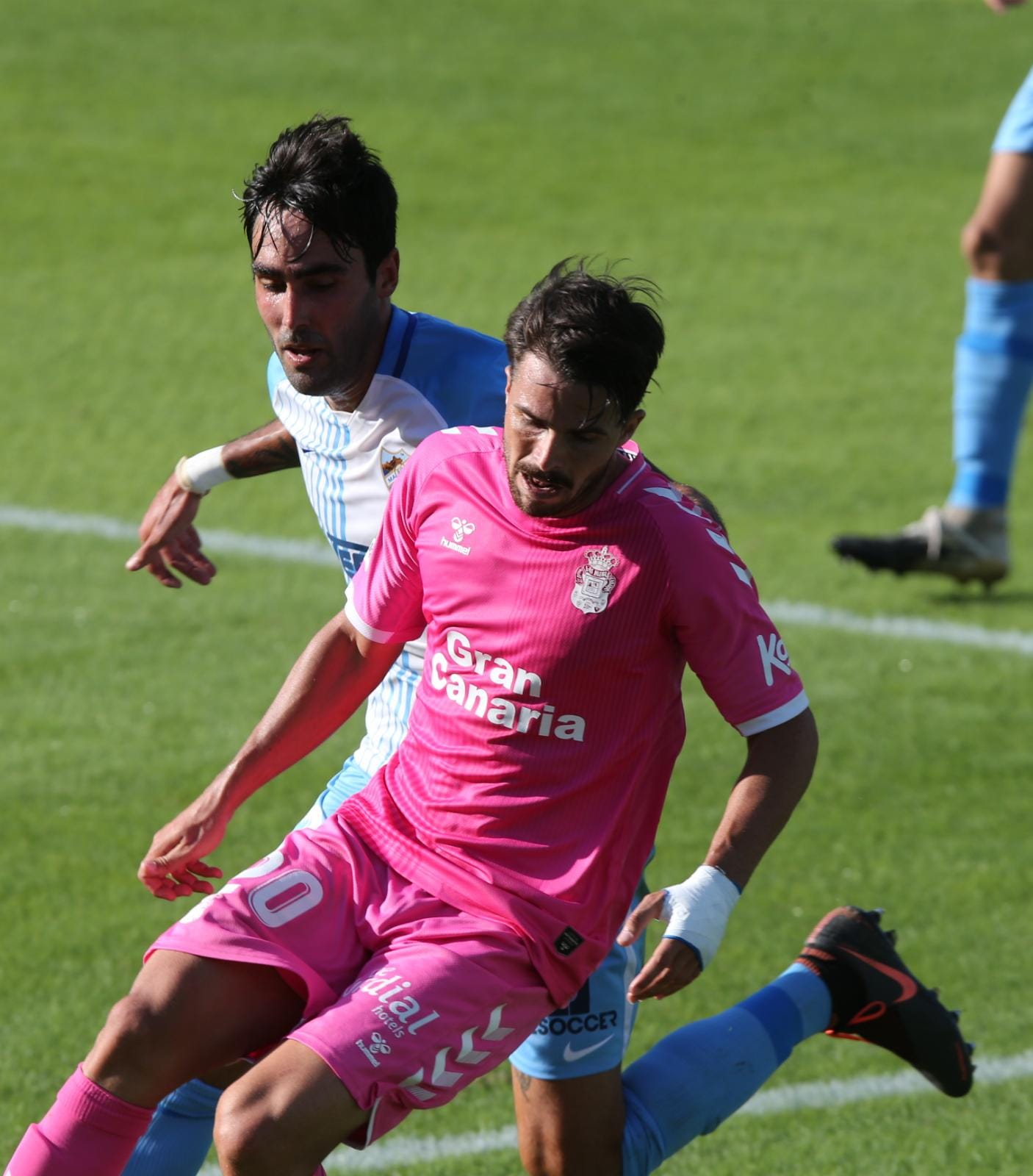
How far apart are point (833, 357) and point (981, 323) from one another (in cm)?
349

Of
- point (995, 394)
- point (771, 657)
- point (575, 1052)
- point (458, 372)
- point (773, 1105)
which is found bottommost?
point (773, 1105)

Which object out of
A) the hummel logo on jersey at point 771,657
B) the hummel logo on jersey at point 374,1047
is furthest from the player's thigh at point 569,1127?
the hummel logo on jersey at point 771,657

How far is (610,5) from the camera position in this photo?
18391 millimetres

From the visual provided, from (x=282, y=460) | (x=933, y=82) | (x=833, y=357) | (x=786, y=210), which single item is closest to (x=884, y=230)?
(x=786, y=210)

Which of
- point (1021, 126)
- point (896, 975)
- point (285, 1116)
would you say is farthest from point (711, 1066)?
point (1021, 126)

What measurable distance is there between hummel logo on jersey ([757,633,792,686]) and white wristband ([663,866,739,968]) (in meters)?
0.34

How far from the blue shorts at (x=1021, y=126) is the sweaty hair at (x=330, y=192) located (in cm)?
394

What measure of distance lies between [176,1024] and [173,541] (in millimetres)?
1576

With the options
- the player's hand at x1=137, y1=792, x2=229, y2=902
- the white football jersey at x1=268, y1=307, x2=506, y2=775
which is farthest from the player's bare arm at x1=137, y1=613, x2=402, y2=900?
the white football jersey at x1=268, y1=307, x2=506, y2=775

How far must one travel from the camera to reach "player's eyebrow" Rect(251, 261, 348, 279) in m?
3.90

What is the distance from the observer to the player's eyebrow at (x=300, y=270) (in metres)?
3.90

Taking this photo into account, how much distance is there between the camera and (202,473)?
4680mm

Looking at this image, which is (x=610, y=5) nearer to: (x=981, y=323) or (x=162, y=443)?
(x=162, y=443)

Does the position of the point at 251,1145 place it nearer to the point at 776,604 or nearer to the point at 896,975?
the point at 896,975
